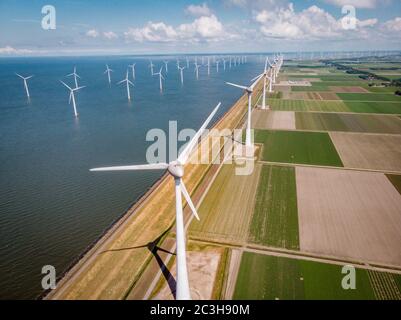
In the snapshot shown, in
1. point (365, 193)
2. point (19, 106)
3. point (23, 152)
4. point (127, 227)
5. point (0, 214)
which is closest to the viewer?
point (127, 227)

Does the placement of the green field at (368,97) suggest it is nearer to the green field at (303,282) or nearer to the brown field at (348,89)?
the brown field at (348,89)

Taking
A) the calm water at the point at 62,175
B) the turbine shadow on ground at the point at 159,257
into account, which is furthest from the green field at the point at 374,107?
the turbine shadow on ground at the point at 159,257

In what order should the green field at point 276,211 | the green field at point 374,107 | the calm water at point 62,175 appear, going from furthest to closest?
the green field at point 374,107 < the green field at point 276,211 < the calm water at point 62,175

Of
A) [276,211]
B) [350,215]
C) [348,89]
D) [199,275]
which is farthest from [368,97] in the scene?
[199,275]

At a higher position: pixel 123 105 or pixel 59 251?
pixel 123 105

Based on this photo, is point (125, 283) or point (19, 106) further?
point (19, 106)

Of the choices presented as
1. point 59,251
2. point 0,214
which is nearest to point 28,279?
point 59,251

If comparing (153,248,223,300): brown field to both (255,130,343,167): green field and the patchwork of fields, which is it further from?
(255,130,343,167): green field

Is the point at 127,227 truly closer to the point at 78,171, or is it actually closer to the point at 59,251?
the point at 59,251
